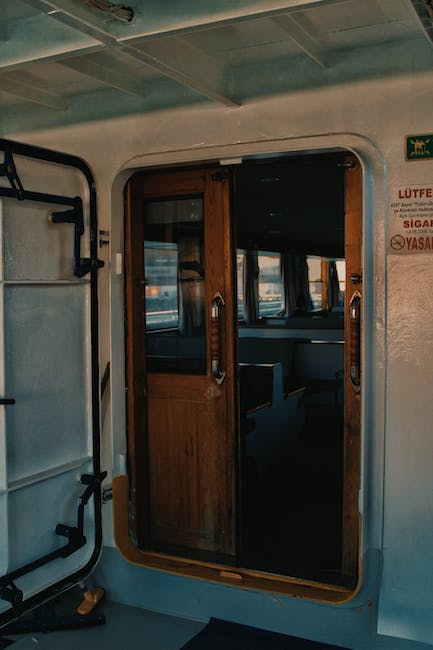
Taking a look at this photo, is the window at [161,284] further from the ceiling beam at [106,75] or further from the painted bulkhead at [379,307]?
the ceiling beam at [106,75]

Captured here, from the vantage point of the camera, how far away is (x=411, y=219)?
315cm

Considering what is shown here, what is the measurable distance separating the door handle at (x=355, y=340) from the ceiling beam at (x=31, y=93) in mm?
2040

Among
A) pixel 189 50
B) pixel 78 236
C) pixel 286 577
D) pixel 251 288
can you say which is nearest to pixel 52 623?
pixel 286 577

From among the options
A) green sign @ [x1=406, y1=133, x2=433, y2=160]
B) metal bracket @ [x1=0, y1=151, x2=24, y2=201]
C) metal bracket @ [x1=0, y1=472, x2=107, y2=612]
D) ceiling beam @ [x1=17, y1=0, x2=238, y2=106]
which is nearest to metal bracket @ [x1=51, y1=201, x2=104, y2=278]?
metal bracket @ [x1=0, y1=151, x2=24, y2=201]

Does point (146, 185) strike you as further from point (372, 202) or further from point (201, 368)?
point (372, 202)

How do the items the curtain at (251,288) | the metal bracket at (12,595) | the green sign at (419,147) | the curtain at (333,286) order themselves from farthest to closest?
the curtain at (333,286) < the curtain at (251,288) < the metal bracket at (12,595) < the green sign at (419,147)

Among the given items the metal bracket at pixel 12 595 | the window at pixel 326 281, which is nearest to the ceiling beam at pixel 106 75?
the metal bracket at pixel 12 595

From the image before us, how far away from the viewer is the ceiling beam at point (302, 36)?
2.68 meters

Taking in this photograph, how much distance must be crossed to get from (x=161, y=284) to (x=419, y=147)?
1674 mm

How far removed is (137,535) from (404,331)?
79.1 inches

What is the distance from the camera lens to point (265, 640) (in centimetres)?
351

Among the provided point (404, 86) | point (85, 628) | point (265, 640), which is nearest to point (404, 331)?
point (404, 86)

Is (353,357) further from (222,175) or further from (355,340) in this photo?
(222,175)

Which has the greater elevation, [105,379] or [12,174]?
[12,174]
